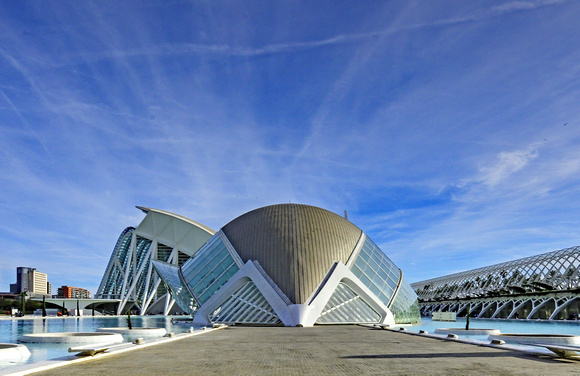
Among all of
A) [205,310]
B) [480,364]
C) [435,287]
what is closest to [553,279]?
[435,287]

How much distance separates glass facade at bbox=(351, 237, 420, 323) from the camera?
3009cm

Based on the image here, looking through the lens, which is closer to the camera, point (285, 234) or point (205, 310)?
point (205, 310)

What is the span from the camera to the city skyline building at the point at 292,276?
27391 millimetres

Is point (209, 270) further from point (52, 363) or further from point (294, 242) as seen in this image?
point (52, 363)

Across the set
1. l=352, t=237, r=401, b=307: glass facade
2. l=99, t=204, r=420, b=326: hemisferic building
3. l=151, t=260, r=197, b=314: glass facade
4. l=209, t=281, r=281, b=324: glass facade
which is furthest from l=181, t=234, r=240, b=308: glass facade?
l=352, t=237, r=401, b=307: glass facade

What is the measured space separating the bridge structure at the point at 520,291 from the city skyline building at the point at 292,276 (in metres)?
32.2

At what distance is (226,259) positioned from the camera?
3094 cm

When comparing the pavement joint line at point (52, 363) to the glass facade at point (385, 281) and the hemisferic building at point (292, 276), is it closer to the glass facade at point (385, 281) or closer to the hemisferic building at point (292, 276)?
the hemisferic building at point (292, 276)

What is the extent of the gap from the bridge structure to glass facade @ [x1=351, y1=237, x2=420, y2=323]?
2846 centimetres

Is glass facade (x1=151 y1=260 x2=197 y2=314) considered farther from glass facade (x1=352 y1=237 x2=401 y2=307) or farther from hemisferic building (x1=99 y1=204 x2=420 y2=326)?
glass facade (x1=352 y1=237 x2=401 y2=307)

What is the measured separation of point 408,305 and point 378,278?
11.1ft

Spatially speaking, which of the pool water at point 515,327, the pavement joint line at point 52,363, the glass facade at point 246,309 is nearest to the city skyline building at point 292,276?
the glass facade at point 246,309

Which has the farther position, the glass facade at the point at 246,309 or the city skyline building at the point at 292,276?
the city skyline building at the point at 292,276

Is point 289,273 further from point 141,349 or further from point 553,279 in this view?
point 553,279
